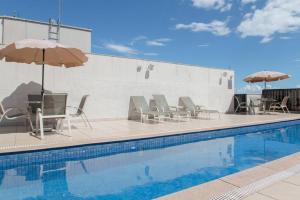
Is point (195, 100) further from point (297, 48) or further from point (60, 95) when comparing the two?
point (297, 48)

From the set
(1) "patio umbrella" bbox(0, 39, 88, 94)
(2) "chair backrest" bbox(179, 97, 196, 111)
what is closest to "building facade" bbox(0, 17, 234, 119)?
(2) "chair backrest" bbox(179, 97, 196, 111)

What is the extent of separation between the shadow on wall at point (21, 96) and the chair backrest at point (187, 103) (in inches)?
218

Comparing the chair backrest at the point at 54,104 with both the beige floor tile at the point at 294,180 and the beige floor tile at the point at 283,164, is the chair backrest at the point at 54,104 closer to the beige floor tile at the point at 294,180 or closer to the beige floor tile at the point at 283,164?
the beige floor tile at the point at 283,164

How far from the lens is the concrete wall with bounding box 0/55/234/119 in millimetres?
7445

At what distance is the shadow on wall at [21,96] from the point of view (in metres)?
7.28

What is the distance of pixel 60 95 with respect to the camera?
5.82 metres

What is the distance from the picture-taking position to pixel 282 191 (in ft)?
9.52

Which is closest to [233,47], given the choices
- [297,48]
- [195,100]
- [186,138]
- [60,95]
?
[297,48]

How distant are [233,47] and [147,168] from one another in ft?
75.1

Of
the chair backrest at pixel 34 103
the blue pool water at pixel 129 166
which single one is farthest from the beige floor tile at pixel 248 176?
the chair backrest at pixel 34 103

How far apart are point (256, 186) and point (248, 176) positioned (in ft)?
1.18

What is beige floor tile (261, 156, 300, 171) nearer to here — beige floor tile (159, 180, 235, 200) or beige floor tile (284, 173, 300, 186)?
beige floor tile (284, 173, 300, 186)

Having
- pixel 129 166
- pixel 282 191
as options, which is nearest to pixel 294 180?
pixel 282 191

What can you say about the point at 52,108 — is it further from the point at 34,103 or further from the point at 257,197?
the point at 257,197
